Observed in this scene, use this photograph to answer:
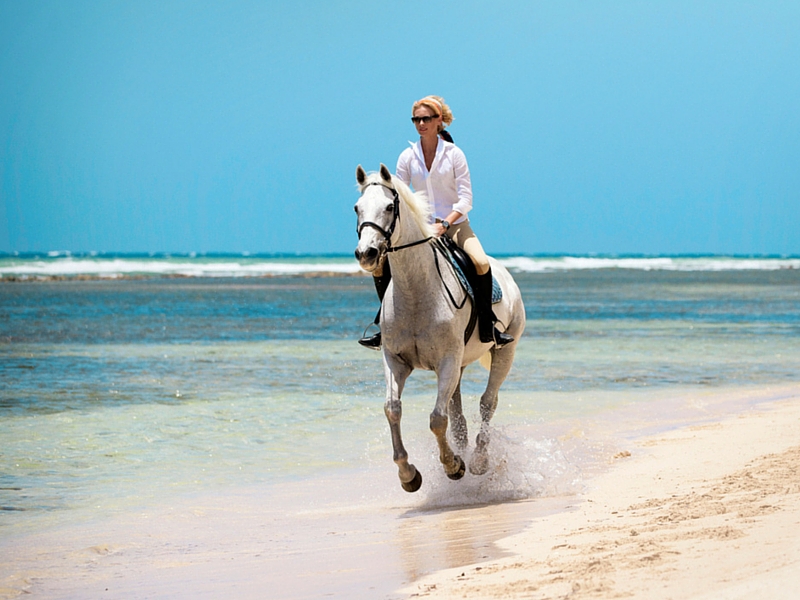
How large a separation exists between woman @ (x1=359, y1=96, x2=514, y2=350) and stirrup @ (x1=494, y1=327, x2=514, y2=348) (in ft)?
0.69

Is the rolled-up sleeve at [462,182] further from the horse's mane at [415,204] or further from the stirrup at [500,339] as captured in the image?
the stirrup at [500,339]

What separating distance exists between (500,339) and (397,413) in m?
1.62

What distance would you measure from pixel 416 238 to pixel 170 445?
3804 mm

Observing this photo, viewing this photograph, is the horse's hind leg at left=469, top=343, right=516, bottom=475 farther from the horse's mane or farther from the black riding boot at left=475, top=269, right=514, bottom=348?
the horse's mane

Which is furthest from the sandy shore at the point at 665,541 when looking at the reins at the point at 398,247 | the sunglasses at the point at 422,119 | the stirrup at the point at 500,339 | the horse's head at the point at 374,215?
the sunglasses at the point at 422,119

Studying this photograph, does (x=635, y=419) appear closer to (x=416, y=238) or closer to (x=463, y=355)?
(x=463, y=355)

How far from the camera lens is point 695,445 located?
8.40 meters

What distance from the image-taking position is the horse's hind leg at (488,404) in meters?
7.61

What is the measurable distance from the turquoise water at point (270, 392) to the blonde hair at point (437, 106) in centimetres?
263

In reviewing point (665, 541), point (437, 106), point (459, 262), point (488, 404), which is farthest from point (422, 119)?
point (665, 541)

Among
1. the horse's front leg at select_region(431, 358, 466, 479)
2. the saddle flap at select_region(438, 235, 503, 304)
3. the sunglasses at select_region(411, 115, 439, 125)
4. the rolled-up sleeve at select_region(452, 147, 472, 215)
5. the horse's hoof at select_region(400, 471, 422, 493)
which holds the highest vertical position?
the sunglasses at select_region(411, 115, 439, 125)

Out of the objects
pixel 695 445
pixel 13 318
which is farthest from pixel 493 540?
pixel 13 318

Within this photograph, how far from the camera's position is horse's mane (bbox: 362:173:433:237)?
6590 mm

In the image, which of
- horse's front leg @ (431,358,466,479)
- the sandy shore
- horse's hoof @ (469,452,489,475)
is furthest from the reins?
the sandy shore
